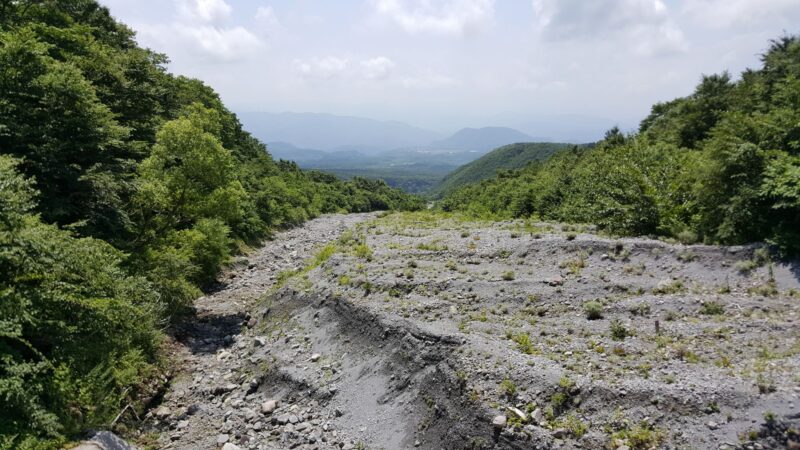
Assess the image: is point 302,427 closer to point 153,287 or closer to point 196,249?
point 153,287

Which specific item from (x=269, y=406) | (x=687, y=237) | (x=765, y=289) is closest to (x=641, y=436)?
(x=765, y=289)

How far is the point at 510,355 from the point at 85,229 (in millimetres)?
16000

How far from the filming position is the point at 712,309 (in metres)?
11.8

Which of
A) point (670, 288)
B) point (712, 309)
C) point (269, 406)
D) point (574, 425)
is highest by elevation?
point (670, 288)

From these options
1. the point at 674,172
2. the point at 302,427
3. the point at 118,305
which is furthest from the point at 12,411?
the point at 674,172

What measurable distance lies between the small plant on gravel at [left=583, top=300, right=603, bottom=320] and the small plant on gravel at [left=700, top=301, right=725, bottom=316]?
262 cm

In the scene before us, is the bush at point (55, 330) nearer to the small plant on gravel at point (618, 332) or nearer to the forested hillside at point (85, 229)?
the forested hillside at point (85, 229)

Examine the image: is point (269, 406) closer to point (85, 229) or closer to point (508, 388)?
point (508, 388)

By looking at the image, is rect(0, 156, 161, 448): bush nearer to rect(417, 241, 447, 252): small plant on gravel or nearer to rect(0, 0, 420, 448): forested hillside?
rect(0, 0, 420, 448): forested hillside

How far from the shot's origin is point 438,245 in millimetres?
21906

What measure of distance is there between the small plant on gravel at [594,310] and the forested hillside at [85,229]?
14.3 m

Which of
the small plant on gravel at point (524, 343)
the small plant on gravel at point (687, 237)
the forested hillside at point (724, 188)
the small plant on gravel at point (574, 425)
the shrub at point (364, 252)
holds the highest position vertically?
the forested hillside at point (724, 188)

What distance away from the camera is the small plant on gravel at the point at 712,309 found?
1172 cm

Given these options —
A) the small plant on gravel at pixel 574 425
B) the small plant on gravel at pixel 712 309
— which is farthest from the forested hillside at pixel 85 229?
the small plant on gravel at pixel 712 309
